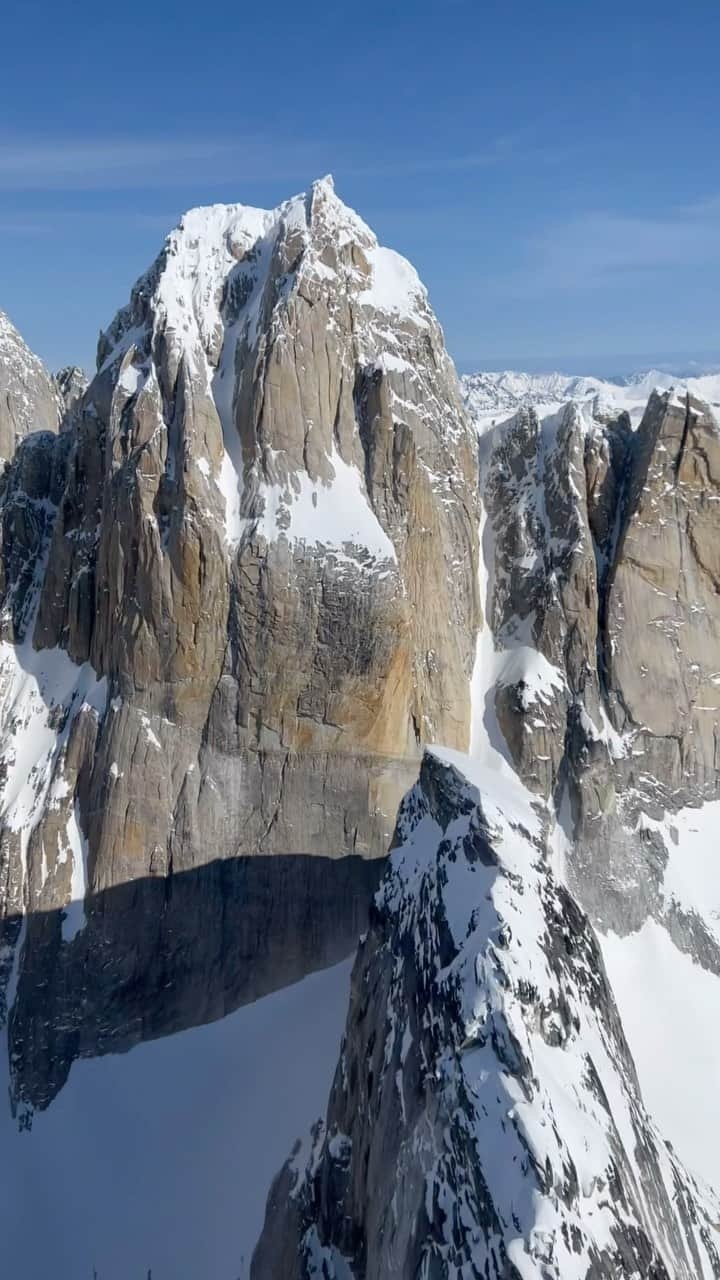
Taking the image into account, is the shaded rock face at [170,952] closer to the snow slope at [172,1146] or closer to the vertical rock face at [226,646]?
the vertical rock face at [226,646]

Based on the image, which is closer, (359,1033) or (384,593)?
(359,1033)

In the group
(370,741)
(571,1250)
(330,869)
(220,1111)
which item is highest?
(370,741)

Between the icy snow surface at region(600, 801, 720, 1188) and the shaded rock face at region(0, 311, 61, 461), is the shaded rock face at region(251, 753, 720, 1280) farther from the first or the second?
the shaded rock face at region(0, 311, 61, 461)

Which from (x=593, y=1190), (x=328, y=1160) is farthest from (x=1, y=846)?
(x=593, y=1190)

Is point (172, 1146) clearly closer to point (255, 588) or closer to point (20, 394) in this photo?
point (255, 588)

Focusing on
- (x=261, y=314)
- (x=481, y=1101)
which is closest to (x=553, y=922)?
(x=481, y=1101)

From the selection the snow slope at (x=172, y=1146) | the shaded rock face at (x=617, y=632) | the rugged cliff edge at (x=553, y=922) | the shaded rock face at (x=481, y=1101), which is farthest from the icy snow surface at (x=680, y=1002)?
the shaded rock face at (x=481, y=1101)

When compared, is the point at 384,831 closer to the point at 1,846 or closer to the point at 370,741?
the point at 370,741
